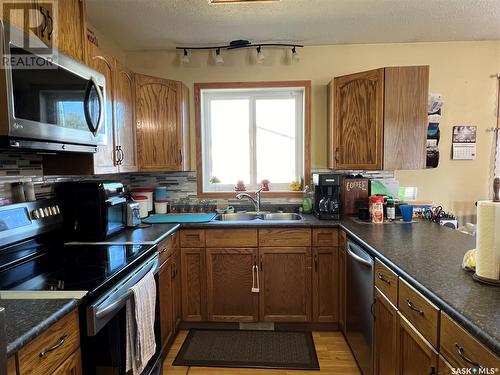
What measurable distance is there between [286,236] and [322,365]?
34.8 inches

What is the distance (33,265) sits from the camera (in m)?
1.48

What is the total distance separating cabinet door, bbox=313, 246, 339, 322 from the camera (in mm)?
2445

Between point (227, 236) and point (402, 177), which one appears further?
point (402, 177)

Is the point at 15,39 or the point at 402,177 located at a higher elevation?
the point at 15,39

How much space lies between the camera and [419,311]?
3.93 feet

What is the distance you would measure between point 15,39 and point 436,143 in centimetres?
305

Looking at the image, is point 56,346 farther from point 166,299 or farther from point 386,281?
point 386,281

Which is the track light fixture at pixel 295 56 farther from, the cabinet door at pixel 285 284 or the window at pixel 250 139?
the cabinet door at pixel 285 284

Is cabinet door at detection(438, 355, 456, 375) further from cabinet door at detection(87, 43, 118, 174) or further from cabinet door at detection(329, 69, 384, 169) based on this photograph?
cabinet door at detection(87, 43, 118, 174)

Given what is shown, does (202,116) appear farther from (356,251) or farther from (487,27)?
(487,27)

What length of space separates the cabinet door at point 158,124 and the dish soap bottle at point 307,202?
3.77 ft

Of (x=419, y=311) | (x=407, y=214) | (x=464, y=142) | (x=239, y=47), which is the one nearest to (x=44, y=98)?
(x=419, y=311)

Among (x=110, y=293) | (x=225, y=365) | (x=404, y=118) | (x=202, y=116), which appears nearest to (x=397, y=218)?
(x=404, y=118)

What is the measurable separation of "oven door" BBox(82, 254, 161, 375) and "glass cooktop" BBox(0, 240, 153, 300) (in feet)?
0.19
